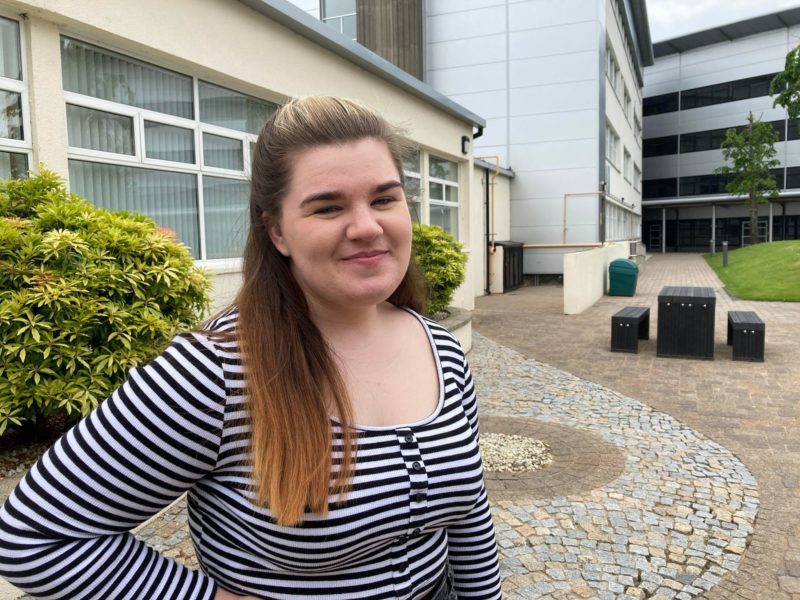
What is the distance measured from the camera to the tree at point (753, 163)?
3984 cm

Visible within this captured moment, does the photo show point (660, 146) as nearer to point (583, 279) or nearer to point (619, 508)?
point (583, 279)

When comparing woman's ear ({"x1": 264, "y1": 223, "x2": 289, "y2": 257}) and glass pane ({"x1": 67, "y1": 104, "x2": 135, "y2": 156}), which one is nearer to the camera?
woman's ear ({"x1": 264, "y1": 223, "x2": 289, "y2": 257})

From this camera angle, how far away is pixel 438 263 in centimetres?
943

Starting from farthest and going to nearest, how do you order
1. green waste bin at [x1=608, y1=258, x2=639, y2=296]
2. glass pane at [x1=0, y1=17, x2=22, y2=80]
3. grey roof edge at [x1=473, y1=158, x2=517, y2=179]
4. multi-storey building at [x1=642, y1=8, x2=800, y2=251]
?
multi-storey building at [x1=642, y1=8, x2=800, y2=251], grey roof edge at [x1=473, y1=158, x2=517, y2=179], green waste bin at [x1=608, y1=258, x2=639, y2=296], glass pane at [x1=0, y1=17, x2=22, y2=80]

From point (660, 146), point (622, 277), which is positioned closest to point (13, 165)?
point (622, 277)

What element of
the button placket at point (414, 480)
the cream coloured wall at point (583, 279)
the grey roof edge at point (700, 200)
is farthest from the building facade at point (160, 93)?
the grey roof edge at point (700, 200)

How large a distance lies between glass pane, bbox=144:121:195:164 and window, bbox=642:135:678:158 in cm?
5159

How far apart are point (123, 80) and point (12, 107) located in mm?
1206

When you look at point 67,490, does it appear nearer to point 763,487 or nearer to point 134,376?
point 134,376

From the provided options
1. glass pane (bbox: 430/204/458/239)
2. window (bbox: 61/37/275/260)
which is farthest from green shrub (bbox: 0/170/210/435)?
glass pane (bbox: 430/204/458/239)

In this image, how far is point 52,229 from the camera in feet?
11.8

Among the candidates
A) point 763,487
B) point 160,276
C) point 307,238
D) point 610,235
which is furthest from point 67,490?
point 610,235

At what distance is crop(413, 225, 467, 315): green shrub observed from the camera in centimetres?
932

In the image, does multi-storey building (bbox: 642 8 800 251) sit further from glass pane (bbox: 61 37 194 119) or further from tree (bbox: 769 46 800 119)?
glass pane (bbox: 61 37 194 119)
